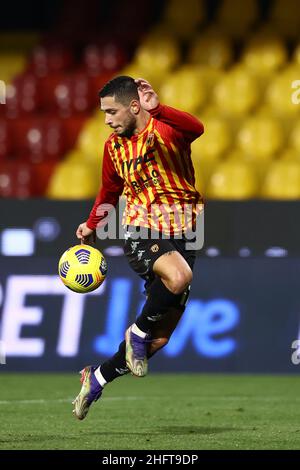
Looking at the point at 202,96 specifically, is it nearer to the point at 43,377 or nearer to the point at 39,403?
the point at 43,377

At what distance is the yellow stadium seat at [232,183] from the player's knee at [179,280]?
7.21 meters

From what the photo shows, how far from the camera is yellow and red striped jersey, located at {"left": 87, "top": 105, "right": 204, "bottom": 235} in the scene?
6.95 metres

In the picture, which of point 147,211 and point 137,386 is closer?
point 147,211

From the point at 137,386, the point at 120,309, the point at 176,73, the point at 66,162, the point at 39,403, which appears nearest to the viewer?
the point at 39,403

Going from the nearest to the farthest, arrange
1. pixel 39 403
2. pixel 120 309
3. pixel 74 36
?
pixel 39 403 < pixel 120 309 < pixel 74 36

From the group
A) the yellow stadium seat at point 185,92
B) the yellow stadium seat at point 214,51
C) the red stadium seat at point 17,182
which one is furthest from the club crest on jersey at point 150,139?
the yellow stadium seat at point 214,51

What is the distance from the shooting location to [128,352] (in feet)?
22.4

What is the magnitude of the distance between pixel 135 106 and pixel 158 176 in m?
0.45

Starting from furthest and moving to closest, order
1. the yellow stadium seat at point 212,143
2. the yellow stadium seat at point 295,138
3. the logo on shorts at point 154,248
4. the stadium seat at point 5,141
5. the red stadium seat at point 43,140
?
the stadium seat at point 5,141 → the red stadium seat at point 43,140 → the yellow stadium seat at point 212,143 → the yellow stadium seat at point 295,138 → the logo on shorts at point 154,248

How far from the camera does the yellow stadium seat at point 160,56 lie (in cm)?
1644

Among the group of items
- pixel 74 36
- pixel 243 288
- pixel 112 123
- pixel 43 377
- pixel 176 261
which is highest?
pixel 74 36

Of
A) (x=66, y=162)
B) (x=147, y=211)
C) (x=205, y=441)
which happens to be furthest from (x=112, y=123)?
(x=66, y=162)

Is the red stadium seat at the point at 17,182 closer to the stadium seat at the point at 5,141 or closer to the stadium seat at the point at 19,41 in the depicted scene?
the stadium seat at the point at 5,141

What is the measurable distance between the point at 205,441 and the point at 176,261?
1036mm
